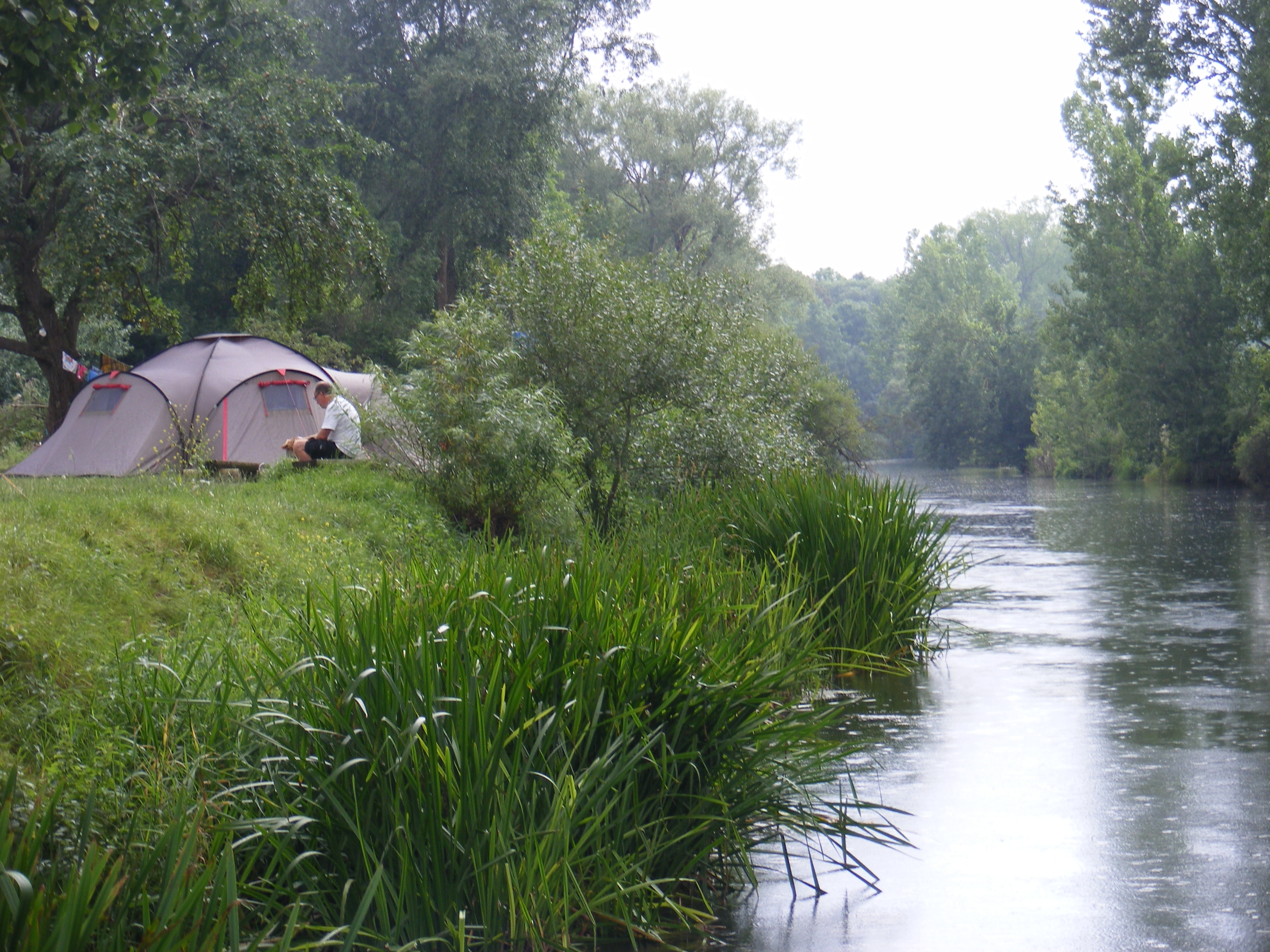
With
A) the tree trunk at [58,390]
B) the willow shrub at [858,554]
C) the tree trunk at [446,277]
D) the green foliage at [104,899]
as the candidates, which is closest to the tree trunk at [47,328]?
the tree trunk at [58,390]

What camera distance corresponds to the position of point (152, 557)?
26.7 feet

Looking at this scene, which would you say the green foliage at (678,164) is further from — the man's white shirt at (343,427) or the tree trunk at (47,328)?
the man's white shirt at (343,427)

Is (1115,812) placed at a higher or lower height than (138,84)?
lower

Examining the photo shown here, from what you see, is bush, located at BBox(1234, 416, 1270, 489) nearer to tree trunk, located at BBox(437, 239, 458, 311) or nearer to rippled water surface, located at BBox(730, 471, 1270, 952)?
tree trunk, located at BBox(437, 239, 458, 311)

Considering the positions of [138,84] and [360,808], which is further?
[138,84]

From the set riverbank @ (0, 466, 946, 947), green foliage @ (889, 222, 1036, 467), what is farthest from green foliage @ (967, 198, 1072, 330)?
riverbank @ (0, 466, 946, 947)

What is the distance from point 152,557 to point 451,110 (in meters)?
21.4

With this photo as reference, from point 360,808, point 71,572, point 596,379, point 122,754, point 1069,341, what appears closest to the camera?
point 360,808

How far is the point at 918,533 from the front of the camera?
9.93m

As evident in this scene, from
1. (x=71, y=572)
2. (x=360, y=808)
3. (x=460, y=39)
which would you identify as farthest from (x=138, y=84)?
(x=460, y=39)

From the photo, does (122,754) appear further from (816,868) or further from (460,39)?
(460,39)

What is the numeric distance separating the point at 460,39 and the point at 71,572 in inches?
956

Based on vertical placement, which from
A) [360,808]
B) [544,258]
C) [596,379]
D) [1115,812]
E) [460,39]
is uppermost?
[460,39]

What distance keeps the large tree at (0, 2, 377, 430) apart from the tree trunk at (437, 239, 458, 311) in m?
10.8
